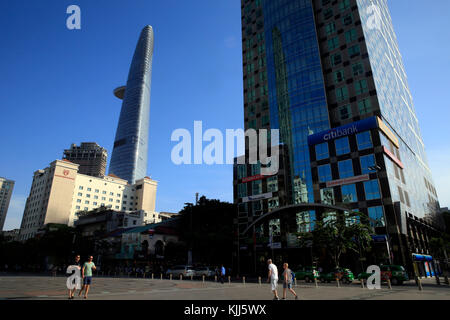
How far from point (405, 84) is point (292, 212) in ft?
178

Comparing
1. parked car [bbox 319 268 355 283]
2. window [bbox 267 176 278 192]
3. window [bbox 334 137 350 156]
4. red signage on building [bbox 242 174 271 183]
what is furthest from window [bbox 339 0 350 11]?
parked car [bbox 319 268 355 283]

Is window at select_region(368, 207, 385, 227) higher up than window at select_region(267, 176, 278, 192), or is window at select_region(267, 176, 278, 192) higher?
window at select_region(267, 176, 278, 192)

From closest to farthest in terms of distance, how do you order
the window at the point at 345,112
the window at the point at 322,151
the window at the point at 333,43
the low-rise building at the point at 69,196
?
the window at the point at 322,151 < the window at the point at 345,112 < the window at the point at 333,43 < the low-rise building at the point at 69,196

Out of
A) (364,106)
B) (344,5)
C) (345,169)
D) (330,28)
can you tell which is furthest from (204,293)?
(344,5)

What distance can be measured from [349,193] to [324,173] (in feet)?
17.3

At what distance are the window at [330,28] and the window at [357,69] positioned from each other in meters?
9.97

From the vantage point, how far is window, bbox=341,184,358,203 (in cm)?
4279

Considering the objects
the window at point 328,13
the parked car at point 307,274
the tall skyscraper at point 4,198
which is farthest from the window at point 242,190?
the tall skyscraper at point 4,198

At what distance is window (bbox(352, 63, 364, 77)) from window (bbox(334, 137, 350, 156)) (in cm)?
1285

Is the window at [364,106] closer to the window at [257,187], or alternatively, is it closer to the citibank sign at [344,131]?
the citibank sign at [344,131]

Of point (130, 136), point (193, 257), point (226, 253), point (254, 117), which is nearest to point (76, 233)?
point (193, 257)

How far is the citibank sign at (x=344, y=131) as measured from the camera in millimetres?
44188

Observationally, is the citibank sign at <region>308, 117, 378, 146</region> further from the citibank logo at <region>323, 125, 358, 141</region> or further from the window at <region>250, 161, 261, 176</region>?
the window at <region>250, 161, 261, 176</region>

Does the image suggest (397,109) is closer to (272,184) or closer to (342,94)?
(342,94)
